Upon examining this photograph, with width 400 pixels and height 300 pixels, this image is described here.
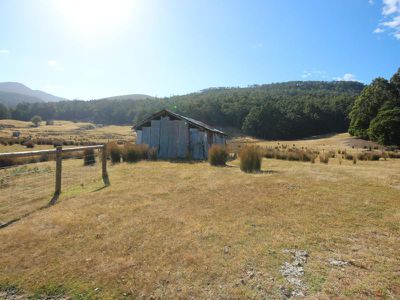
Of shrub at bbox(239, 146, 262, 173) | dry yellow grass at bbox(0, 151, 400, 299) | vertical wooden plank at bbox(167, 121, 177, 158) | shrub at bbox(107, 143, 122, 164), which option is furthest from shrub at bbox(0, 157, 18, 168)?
shrub at bbox(239, 146, 262, 173)

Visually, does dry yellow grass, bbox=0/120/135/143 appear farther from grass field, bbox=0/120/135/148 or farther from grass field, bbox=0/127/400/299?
grass field, bbox=0/127/400/299

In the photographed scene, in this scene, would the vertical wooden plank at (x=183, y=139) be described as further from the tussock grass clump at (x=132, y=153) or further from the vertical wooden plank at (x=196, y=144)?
the tussock grass clump at (x=132, y=153)

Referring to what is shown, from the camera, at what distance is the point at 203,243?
4.99 metres

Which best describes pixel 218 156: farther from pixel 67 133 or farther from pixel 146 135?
pixel 67 133

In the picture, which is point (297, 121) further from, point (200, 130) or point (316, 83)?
point (316, 83)

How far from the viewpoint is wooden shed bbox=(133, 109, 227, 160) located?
19469 millimetres

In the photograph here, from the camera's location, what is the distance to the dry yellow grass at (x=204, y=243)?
12.4 ft

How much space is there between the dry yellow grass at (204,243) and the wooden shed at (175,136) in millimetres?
10717

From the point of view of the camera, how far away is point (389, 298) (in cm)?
342

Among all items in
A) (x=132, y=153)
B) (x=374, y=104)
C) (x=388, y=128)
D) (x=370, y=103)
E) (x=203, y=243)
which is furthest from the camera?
(x=370, y=103)

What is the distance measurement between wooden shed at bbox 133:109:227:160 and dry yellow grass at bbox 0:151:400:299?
10717mm

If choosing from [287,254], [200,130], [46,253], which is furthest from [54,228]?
[200,130]

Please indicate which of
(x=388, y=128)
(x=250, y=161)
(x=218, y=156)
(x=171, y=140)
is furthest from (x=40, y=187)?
(x=388, y=128)

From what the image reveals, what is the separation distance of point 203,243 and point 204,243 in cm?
2
